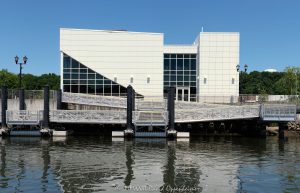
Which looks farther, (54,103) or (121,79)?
(121,79)

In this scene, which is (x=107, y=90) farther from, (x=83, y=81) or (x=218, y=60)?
(x=218, y=60)

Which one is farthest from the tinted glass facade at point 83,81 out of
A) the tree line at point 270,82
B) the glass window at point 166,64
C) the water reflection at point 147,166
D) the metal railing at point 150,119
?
the tree line at point 270,82

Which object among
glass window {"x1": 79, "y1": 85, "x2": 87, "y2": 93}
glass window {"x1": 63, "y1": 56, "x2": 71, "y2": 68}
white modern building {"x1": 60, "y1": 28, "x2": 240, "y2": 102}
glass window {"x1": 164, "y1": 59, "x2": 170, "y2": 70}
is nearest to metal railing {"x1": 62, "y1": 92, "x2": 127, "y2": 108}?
glass window {"x1": 79, "y1": 85, "x2": 87, "y2": 93}

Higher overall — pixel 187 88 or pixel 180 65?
pixel 180 65

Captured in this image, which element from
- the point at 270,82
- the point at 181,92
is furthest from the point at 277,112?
the point at 270,82

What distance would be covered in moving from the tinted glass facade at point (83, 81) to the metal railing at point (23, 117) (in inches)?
659

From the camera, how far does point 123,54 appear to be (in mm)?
52188

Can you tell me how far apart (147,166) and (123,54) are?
33300mm

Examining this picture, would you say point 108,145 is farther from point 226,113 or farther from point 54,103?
point 54,103

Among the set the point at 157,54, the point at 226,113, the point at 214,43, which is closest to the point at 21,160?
the point at 226,113

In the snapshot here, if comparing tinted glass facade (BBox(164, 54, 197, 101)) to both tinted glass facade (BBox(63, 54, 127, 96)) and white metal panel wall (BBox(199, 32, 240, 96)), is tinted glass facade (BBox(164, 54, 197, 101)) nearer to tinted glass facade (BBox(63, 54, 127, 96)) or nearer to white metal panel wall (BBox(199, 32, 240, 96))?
white metal panel wall (BBox(199, 32, 240, 96))

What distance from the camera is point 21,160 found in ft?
73.0

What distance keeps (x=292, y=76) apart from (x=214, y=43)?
27349 mm

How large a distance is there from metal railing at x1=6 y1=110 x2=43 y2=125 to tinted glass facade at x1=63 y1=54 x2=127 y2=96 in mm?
16750
